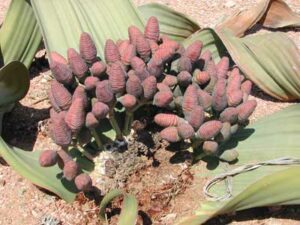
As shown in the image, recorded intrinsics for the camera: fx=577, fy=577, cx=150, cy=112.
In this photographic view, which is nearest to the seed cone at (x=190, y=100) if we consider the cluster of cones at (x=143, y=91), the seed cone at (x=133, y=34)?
the cluster of cones at (x=143, y=91)

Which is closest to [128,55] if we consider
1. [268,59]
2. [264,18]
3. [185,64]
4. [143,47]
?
[143,47]

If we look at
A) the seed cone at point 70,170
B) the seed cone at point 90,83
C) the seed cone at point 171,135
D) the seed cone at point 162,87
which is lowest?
the seed cone at point 70,170

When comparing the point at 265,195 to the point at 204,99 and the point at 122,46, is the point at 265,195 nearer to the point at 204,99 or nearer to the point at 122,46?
the point at 204,99

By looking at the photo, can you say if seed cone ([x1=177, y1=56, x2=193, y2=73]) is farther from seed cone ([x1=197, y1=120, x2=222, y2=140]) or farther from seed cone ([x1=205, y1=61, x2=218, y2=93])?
seed cone ([x1=197, y1=120, x2=222, y2=140])

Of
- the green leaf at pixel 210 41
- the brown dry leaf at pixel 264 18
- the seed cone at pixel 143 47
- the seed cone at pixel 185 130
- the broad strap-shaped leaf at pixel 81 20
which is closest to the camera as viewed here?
the seed cone at pixel 185 130

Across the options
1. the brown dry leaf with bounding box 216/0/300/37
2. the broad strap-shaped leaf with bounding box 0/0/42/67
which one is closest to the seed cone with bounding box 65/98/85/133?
the broad strap-shaped leaf with bounding box 0/0/42/67

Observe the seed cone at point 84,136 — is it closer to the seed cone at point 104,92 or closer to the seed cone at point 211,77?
the seed cone at point 104,92
